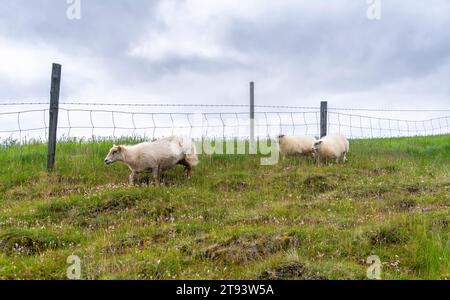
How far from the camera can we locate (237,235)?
30.9 ft

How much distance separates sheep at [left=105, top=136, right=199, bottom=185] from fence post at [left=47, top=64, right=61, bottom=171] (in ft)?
6.76

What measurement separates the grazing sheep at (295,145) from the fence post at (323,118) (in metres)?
2.65

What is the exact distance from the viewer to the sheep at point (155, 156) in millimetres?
15055

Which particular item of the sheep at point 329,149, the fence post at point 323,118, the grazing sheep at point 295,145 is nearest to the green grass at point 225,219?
the sheep at point 329,149

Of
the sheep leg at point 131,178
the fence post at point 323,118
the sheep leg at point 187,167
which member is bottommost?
the sheep leg at point 131,178

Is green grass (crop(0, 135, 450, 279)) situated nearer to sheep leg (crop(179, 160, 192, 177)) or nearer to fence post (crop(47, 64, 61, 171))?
sheep leg (crop(179, 160, 192, 177))

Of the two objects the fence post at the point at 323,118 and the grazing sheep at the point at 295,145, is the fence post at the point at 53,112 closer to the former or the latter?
the grazing sheep at the point at 295,145

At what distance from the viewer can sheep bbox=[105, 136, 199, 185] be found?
15.1m

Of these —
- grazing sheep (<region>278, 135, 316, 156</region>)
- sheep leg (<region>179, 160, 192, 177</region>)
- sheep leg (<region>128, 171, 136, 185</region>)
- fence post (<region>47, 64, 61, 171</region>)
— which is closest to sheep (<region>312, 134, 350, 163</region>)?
grazing sheep (<region>278, 135, 316, 156</region>)

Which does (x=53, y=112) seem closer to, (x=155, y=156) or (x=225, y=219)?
(x=155, y=156)

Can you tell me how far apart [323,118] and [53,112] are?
417 inches

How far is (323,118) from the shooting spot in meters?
21.5
